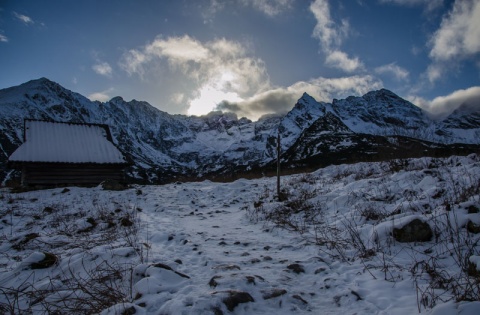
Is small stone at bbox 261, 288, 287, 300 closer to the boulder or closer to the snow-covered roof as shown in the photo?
the boulder

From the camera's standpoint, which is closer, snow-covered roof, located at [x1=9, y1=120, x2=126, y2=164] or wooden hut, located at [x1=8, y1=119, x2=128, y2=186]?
wooden hut, located at [x1=8, y1=119, x2=128, y2=186]

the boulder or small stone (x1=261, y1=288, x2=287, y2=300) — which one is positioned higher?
the boulder

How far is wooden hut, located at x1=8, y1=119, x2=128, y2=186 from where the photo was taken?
738 inches

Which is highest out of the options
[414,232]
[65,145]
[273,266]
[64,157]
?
[65,145]

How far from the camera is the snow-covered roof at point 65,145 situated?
745 inches

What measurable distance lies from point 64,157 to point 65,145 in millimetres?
1498

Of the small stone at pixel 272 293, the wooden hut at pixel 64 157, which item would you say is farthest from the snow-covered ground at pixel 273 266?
the wooden hut at pixel 64 157

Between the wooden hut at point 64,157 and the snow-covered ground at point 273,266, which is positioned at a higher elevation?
the wooden hut at point 64,157

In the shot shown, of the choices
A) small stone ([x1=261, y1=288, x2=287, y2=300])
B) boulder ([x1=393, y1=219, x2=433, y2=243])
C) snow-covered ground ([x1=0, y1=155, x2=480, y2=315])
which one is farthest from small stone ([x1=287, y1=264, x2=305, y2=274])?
boulder ([x1=393, y1=219, x2=433, y2=243])

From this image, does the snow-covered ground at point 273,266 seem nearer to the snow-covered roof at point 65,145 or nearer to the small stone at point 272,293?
the small stone at point 272,293

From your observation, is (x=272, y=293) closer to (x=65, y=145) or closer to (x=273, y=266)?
(x=273, y=266)

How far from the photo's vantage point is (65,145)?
67.0 ft

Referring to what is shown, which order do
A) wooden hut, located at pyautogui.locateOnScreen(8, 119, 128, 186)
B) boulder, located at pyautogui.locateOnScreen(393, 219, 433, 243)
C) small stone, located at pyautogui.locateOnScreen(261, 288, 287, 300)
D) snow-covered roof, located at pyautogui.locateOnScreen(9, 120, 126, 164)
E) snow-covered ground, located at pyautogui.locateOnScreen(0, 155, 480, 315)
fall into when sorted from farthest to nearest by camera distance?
snow-covered roof, located at pyautogui.locateOnScreen(9, 120, 126, 164), wooden hut, located at pyautogui.locateOnScreen(8, 119, 128, 186), boulder, located at pyautogui.locateOnScreen(393, 219, 433, 243), small stone, located at pyautogui.locateOnScreen(261, 288, 287, 300), snow-covered ground, located at pyautogui.locateOnScreen(0, 155, 480, 315)

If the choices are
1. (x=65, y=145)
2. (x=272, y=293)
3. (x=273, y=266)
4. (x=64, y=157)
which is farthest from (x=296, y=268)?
(x=65, y=145)
